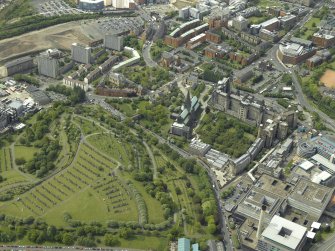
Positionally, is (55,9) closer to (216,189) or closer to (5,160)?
(5,160)

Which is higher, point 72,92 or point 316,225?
point 316,225

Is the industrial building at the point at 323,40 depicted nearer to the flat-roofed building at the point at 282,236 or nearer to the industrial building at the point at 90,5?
the industrial building at the point at 90,5

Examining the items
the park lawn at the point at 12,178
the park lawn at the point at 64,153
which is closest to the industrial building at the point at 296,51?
the park lawn at the point at 64,153

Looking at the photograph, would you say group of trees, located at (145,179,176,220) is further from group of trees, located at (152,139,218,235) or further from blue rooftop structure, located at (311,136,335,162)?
blue rooftop structure, located at (311,136,335,162)

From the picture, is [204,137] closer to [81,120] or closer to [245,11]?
[81,120]

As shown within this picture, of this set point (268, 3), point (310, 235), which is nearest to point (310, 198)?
point (310, 235)

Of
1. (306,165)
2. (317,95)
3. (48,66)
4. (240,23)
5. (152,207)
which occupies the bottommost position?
(152,207)

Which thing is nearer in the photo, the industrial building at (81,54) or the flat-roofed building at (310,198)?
the flat-roofed building at (310,198)
